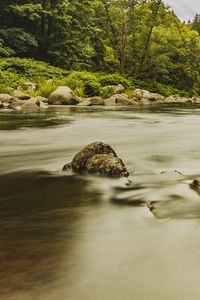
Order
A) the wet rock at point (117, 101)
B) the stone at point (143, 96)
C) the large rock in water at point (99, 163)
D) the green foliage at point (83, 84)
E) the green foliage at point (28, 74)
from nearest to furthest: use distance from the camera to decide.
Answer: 1. the large rock in water at point (99, 163)
2. the green foliage at point (28, 74)
3. the wet rock at point (117, 101)
4. the green foliage at point (83, 84)
5. the stone at point (143, 96)

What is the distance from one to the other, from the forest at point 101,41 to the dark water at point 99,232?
20.2m

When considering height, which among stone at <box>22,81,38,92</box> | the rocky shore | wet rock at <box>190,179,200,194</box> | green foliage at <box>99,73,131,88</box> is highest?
green foliage at <box>99,73,131,88</box>

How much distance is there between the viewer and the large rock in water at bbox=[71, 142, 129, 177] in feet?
14.6

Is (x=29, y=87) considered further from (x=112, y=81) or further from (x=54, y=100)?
(x=112, y=81)

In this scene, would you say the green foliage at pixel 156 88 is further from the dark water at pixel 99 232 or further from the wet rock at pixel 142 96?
the dark water at pixel 99 232

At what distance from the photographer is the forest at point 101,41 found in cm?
2967

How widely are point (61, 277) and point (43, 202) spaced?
61.1 inches

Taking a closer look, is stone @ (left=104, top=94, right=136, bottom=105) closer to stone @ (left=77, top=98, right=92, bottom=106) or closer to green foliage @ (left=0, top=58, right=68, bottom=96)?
stone @ (left=77, top=98, right=92, bottom=106)

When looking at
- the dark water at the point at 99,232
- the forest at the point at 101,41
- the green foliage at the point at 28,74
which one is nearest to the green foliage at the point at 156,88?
the forest at the point at 101,41

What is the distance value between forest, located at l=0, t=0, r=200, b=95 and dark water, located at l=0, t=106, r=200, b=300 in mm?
20199

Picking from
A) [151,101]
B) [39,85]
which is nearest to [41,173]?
[39,85]

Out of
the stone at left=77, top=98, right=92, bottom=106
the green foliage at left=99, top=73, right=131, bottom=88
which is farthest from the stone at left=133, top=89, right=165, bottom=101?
the stone at left=77, top=98, right=92, bottom=106

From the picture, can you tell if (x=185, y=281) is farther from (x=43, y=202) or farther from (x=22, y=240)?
(x=43, y=202)

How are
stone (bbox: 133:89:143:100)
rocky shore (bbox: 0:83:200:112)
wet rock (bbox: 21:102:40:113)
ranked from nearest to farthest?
wet rock (bbox: 21:102:40:113)
rocky shore (bbox: 0:83:200:112)
stone (bbox: 133:89:143:100)
